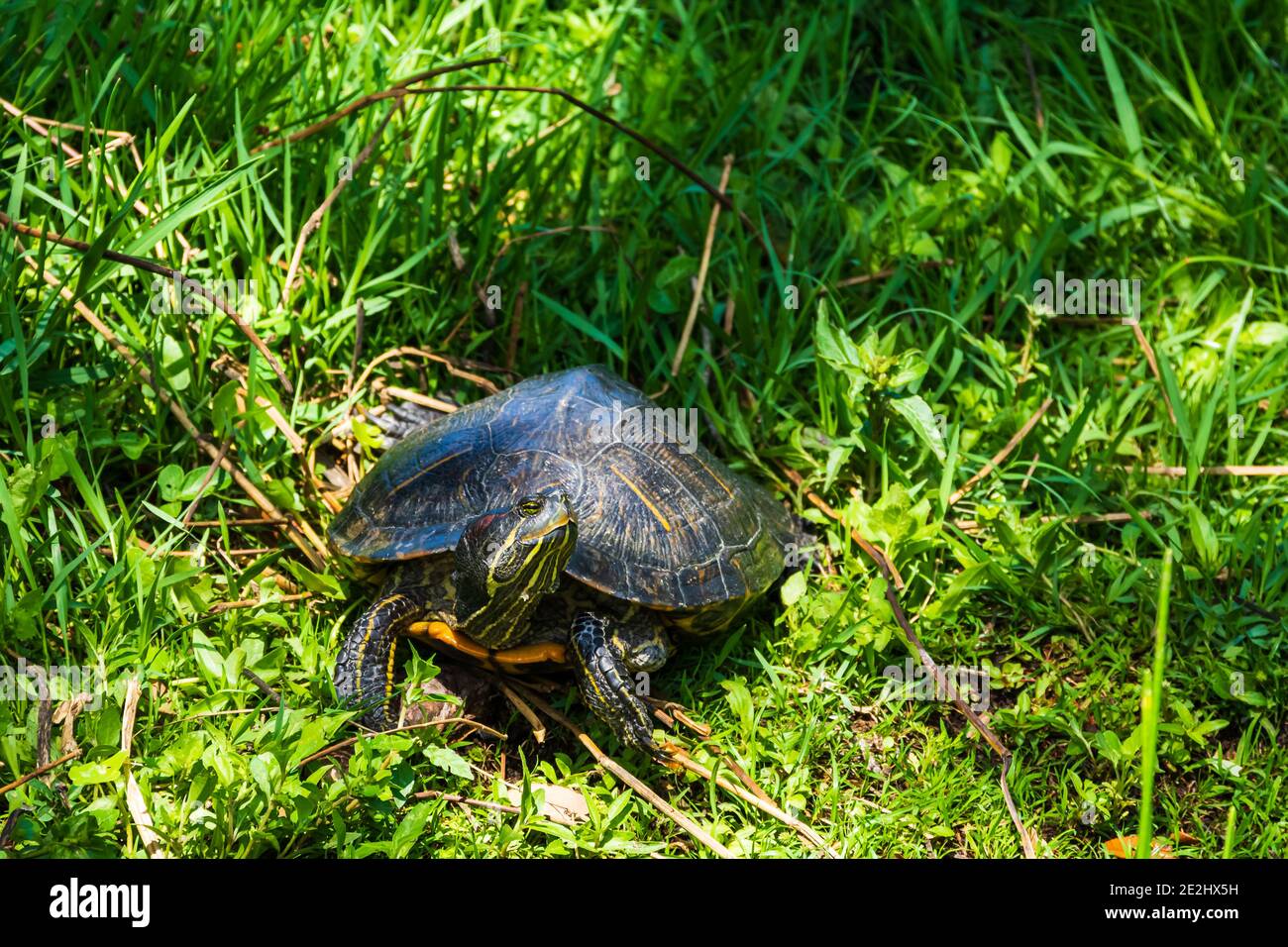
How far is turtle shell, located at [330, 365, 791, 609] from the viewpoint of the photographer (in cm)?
394

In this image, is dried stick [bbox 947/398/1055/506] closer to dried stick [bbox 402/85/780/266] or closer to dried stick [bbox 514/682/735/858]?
dried stick [bbox 402/85/780/266]

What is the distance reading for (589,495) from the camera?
402cm

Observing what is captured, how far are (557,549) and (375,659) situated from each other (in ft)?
Result: 2.45

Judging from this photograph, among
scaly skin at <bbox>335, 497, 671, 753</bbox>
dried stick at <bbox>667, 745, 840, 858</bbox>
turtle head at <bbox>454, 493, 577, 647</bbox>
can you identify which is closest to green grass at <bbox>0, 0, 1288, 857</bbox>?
dried stick at <bbox>667, 745, 840, 858</bbox>

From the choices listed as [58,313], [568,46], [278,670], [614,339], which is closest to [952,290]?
[614,339]

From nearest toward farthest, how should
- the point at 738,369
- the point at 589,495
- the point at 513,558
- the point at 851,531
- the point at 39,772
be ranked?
the point at 39,772
the point at 513,558
the point at 589,495
the point at 851,531
the point at 738,369

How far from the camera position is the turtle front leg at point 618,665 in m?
3.76

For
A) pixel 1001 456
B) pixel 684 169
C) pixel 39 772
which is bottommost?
pixel 39 772

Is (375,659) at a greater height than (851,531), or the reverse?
(851,531)

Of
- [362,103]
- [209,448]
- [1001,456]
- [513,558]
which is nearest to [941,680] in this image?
[1001,456]

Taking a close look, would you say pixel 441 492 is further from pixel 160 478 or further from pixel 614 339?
pixel 614 339

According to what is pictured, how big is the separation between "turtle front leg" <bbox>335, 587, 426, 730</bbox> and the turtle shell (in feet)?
0.55

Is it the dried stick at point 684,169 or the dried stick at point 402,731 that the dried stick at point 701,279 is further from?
the dried stick at point 402,731

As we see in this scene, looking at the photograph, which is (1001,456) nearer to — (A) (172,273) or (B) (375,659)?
(B) (375,659)
